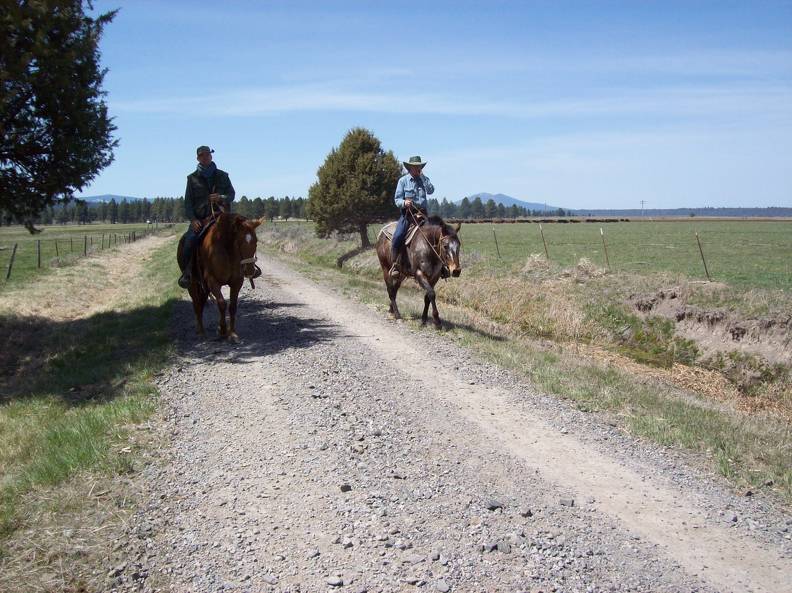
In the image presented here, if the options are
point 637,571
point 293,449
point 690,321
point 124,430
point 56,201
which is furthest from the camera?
point 690,321

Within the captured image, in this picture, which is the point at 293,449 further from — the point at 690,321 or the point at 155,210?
the point at 155,210

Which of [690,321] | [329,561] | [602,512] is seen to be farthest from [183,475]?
[690,321]

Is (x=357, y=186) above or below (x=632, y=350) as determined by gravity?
above

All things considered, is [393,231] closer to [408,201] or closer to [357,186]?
[408,201]

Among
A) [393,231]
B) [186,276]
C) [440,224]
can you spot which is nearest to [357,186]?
[393,231]

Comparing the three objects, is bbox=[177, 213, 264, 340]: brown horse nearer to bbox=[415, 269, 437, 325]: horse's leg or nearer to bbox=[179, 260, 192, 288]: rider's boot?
bbox=[179, 260, 192, 288]: rider's boot

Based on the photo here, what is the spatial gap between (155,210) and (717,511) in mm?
206874

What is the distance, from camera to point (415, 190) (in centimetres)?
1324

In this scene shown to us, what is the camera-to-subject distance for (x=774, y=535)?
460 cm

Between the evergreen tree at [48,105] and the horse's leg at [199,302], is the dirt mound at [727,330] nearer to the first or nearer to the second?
the horse's leg at [199,302]

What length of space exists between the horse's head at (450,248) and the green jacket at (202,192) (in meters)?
4.12

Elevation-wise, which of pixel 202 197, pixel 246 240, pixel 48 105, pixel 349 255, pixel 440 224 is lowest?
pixel 349 255

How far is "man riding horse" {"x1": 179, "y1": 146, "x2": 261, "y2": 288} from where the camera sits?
11211 mm

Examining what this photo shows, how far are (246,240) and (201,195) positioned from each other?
1.81m
